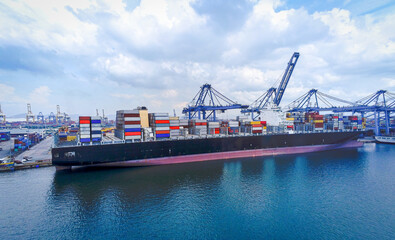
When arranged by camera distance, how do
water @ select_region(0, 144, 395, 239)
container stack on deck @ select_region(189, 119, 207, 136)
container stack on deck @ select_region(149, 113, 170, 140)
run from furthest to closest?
container stack on deck @ select_region(189, 119, 207, 136) < container stack on deck @ select_region(149, 113, 170, 140) < water @ select_region(0, 144, 395, 239)

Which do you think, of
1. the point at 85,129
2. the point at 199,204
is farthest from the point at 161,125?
the point at 199,204

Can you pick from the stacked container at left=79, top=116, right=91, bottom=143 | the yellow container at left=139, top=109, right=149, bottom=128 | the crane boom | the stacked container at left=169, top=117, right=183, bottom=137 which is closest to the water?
the stacked container at left=79, top=116, right=91, bottom=143

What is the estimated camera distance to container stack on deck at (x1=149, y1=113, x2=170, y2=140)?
40500 mm

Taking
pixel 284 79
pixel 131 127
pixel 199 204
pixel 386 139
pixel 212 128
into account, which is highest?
pixel 284 79

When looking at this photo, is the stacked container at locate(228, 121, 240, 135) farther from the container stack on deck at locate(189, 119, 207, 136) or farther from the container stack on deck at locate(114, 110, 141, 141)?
the container stack on deck at locate(114, 110, 141, 141)

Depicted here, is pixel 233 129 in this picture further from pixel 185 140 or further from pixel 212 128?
pixel 185 140

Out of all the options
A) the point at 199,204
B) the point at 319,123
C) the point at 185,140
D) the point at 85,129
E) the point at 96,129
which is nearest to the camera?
the point at 199,204

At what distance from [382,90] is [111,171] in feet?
389

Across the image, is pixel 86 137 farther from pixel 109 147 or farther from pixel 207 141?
pixel 207 141

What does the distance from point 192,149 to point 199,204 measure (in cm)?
1996

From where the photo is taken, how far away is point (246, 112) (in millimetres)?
73125

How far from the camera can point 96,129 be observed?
3588cm

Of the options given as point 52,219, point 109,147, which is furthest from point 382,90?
point 52,219

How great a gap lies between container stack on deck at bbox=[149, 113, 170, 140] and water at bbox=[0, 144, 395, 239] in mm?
8531
